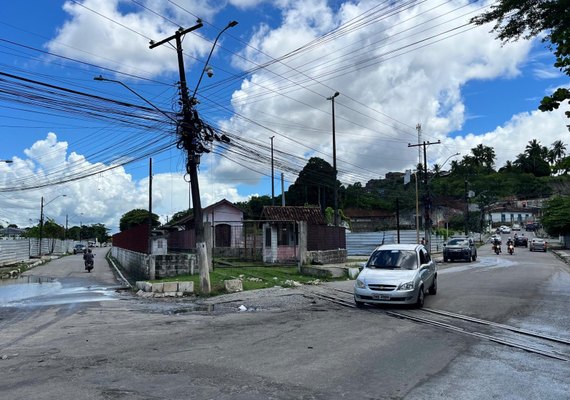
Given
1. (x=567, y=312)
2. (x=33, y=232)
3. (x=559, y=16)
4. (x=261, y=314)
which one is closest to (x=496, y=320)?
(x=567, y=312)

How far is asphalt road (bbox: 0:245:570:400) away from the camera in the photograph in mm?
5809

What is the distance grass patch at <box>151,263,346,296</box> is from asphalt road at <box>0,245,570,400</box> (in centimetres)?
340

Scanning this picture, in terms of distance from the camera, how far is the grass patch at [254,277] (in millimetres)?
17487

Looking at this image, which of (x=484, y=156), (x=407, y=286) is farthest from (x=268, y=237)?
(x=484, y=156)

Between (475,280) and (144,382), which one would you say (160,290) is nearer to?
(144,382)

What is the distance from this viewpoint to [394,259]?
13.6 m

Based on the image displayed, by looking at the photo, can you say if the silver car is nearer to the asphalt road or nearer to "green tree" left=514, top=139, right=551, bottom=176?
the asphalt road

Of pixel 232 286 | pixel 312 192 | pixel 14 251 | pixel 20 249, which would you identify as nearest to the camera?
pixel 232 286

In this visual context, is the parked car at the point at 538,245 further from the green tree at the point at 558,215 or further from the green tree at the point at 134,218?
the green tree at the point at 134,218

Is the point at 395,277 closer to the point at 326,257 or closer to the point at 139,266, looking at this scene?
the point at 326,257

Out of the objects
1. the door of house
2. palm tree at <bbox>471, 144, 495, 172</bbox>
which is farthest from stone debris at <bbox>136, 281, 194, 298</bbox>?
palm tree at <bbox>471, 144, 495, 172</bbox>

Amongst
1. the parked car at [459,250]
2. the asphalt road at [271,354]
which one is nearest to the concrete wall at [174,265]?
the asphalt road at [271,354]

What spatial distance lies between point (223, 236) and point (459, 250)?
54.6 feet

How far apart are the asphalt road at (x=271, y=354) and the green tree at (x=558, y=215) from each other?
1944 inches
